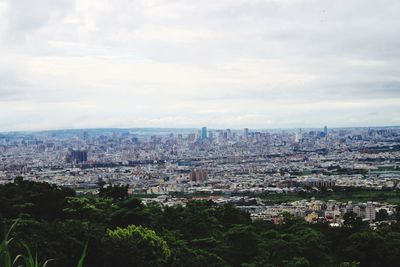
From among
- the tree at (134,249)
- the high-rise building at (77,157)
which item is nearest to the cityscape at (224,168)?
the high-rise building at (77,157)

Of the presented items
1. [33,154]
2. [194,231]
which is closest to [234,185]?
[194,231]

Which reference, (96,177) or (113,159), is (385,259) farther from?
(113,159)

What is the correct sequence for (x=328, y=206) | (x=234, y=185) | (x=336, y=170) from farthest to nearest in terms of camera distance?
(x=336, y=170) < (x=234, y=185) < (x=328, y=206)

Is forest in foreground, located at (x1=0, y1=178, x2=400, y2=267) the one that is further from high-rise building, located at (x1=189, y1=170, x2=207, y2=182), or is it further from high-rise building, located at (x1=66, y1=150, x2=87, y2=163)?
high-rise building, located at (x1=66, y1=150, x2=87, y2=163)

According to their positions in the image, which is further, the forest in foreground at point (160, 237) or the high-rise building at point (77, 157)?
the high-rise building at point (77, 157)

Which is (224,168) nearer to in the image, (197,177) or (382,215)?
(197,177)

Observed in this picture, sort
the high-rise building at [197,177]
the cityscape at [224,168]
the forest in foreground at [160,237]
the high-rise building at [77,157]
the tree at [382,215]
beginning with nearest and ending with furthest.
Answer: the forest in foreground at [160,237] < the tree at [382,215] < the cityscape at [224,168] < the high-rise building at [197,177] < the high-rise building at [77,157]

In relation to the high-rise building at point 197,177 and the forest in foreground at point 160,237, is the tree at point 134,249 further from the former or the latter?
the high-rise building at point 197,177

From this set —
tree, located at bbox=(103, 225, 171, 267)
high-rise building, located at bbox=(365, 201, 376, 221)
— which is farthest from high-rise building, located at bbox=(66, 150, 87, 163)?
tree, located at bbox=(103, 225, 171, 267)
